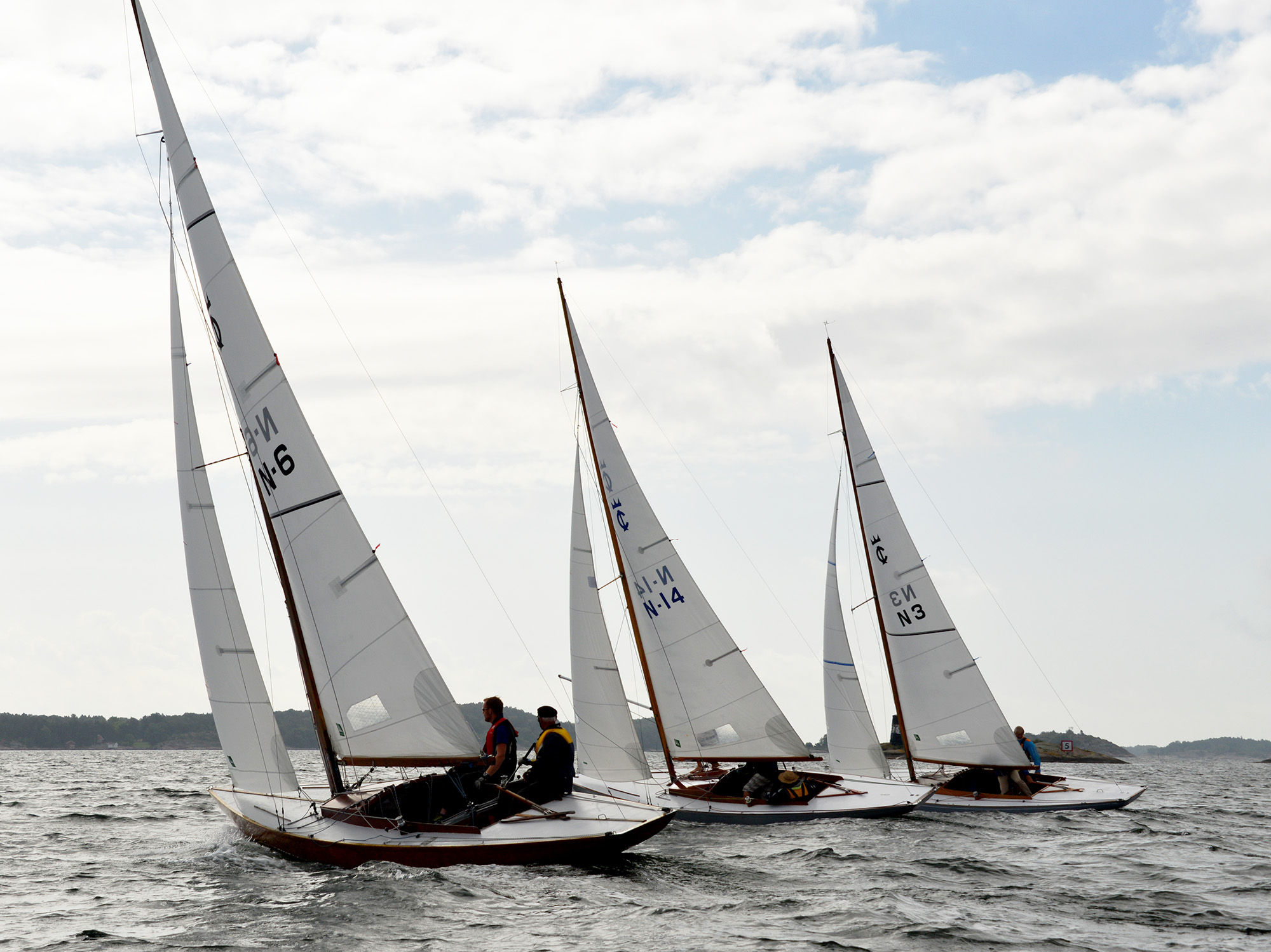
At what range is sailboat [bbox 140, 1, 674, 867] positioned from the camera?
10.8 meters

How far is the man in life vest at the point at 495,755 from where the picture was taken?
11.3 meters

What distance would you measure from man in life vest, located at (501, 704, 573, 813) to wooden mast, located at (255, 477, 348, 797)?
2.40 meters

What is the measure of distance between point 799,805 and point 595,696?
152 inches

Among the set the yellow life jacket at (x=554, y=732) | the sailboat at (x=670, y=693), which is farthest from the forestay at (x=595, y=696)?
the yellow life jacket at (x=554, y=732)

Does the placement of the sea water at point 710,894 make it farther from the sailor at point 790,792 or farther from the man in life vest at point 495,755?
the man in life vest at point 495,755

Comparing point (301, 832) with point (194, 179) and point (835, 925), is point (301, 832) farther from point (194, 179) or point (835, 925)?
point (194, 179)

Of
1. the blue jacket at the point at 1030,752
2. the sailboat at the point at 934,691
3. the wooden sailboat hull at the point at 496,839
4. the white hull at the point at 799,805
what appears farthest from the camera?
the blue jacket at the point at 1030,752

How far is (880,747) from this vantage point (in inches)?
799

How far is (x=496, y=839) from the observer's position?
34.2 feet

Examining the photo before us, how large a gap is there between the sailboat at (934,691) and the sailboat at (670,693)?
1.38 metres

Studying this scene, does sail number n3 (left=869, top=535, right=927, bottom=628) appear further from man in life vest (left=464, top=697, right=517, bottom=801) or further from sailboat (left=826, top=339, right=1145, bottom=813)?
man in life vest (left=464, top=697, right=517, bottom=801)

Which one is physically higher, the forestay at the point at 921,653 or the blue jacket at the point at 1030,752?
the forestay at the point at 921,653

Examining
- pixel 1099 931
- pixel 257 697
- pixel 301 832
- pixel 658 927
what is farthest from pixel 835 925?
pixel 257 697

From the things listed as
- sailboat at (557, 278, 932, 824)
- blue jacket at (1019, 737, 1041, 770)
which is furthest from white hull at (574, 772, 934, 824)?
blue jacket at (1019, 737, 1041, 770)
